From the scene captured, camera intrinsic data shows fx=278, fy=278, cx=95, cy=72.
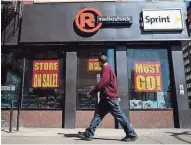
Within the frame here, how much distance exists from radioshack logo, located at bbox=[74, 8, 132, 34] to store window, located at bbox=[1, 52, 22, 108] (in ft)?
8.81

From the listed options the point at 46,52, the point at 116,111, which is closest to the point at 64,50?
the point at 46,52

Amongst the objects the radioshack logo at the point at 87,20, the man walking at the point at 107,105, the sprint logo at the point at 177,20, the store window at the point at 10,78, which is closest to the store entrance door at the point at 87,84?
the radioshack logo at the point at 87,20

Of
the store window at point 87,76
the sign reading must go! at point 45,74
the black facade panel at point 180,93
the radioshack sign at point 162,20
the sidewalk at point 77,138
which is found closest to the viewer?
the sidewalk at point 77,138

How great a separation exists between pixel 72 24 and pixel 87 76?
202cm

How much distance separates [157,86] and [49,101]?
399 cm

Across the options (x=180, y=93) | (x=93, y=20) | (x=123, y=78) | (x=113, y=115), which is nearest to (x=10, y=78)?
(x=93, y=20)

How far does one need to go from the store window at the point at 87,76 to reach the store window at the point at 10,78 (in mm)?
2267

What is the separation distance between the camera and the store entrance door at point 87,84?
9.80m

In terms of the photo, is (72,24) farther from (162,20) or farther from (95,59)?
(162,20)

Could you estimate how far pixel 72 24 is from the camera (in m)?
10.4

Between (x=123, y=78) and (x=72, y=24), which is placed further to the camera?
(x=72, y=24)

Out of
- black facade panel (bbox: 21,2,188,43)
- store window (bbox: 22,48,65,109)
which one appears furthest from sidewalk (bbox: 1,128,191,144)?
black facade panel (bbox: 21,2,188,43)

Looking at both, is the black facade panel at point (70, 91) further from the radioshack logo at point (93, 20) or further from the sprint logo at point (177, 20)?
the sprint logo at point (177, 20)

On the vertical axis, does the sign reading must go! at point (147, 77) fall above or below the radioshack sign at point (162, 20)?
below
